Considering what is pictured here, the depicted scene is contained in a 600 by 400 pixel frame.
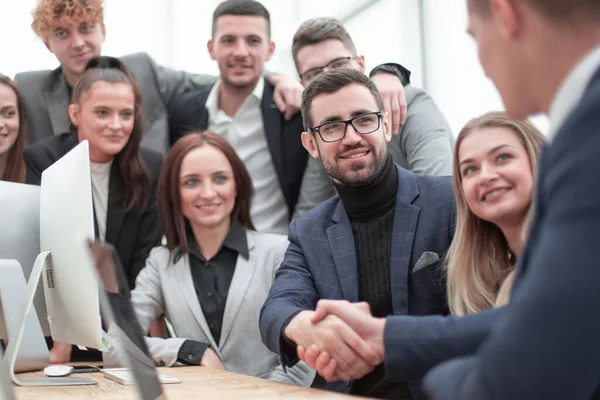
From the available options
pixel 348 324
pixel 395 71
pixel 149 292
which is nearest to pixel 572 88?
pixel 348 324

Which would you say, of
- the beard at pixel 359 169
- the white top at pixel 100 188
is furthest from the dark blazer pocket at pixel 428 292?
the white top at pixel 100 188

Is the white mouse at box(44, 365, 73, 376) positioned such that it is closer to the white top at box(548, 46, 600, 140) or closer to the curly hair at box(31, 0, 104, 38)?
the white top at box(548, 46, 600, 140)

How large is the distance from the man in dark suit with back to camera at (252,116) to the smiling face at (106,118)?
343 millimetres

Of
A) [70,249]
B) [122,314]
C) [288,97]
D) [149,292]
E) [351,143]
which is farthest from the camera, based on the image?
[288,97]

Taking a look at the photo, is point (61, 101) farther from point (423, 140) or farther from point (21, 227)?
point (423, 140)

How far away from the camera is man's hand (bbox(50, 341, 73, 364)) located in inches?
91.3

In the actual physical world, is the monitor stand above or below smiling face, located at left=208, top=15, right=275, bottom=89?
below

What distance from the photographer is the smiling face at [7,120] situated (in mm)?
2939

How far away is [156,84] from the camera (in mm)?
3248

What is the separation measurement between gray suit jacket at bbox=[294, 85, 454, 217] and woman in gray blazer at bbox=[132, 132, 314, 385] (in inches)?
12.3

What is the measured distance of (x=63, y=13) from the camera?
304cm

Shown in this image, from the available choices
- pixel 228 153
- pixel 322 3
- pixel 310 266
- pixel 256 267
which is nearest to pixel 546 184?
pixel 310 266

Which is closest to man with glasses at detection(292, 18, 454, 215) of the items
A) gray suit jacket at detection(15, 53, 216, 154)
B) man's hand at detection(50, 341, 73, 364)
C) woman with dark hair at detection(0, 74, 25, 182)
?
gray suit jacket at detection(15, 53, 216, 154)

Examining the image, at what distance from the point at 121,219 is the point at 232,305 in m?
0.63
